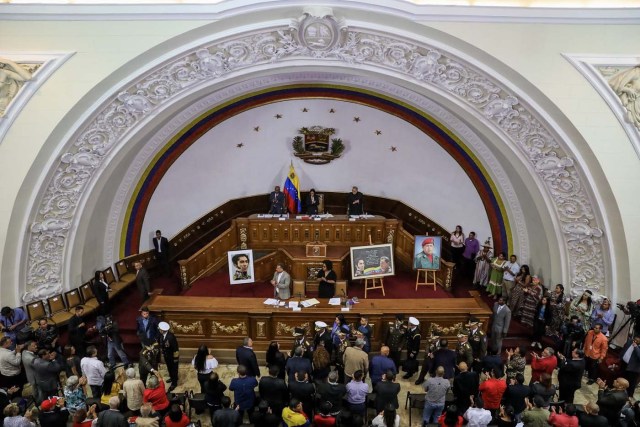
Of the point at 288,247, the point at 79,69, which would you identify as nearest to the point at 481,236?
the point at 288,247

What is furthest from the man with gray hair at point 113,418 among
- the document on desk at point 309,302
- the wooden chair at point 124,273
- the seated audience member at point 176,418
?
the wooden chair at point 124,273

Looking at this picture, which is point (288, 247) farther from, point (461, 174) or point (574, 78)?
point (574, 78)

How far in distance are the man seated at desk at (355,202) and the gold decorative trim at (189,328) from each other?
5.48 metres

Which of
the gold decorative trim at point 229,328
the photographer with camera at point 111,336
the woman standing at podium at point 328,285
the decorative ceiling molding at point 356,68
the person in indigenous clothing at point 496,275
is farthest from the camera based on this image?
the person in indigenous clothing at point 496,275

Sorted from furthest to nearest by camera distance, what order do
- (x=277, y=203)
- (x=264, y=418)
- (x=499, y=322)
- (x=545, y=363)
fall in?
(x=277, y=203)
(x=499, y=322)
(x=545, y=363)
(x=264, y=418)

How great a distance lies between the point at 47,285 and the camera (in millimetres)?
9531

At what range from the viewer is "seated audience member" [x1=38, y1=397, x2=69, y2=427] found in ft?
19.8

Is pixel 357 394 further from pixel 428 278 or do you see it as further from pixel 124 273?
pixel 124 273

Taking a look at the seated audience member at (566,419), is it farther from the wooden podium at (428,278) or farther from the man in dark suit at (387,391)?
the wooden podium at (428,278)

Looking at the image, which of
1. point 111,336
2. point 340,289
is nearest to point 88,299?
point 111,336

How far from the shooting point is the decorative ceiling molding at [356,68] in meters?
8.59

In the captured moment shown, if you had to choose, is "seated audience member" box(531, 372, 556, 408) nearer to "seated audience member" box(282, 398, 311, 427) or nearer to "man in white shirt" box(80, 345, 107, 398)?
"seated audience member" box(282, 398, 311, 427)

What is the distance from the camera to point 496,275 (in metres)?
11.4

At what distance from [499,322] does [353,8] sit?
6033 mm
